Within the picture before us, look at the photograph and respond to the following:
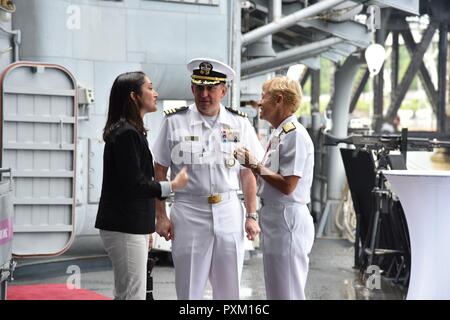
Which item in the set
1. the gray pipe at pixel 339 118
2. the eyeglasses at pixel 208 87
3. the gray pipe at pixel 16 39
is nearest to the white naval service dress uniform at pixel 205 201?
the eyeglasses at pixel 208 87

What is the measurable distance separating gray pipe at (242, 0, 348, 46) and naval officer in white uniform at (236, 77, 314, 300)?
6440mm

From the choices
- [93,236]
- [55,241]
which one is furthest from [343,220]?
[55,241]

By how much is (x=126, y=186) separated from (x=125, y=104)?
41 centimetres

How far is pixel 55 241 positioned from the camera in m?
8.32

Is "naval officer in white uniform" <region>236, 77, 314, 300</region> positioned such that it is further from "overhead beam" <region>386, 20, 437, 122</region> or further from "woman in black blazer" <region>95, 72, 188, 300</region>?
"overhead beam" <region>386, 20, 437, 122</region>

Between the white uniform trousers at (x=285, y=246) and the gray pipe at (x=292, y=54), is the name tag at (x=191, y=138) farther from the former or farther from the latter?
the gray pipe at (x=292, y=54)

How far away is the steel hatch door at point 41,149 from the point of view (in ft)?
27.3

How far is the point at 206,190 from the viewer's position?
5.23 m

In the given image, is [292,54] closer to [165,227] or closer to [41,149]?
[41,149]

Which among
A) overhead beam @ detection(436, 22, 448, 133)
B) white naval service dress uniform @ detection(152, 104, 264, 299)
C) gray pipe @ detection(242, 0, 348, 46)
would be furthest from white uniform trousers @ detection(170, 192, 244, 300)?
overhead beam @ detection(436, 22, 448, 133)

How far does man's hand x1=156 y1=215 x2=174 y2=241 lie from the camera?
5241 millimetres

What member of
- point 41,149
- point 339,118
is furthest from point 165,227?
point 339,118

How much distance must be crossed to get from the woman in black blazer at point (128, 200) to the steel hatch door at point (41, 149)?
350 centimetres
